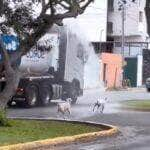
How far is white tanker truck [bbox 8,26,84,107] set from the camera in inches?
1169

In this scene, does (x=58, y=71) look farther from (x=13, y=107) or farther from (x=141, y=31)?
(x=141, y=31)

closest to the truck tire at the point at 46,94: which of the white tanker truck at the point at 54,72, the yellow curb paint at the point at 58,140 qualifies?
the white tanker truck at the point at 54,72

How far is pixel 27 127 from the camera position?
723 inches

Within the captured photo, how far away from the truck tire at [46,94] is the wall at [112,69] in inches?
1028

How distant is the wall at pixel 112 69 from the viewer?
192 feet

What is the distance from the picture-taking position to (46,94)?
30.8 m

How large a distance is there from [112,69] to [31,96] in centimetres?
3077

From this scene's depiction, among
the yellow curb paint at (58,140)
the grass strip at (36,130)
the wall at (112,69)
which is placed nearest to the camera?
the yellow curb paint at (58,140)

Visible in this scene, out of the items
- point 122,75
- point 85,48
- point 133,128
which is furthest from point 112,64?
point 133,128

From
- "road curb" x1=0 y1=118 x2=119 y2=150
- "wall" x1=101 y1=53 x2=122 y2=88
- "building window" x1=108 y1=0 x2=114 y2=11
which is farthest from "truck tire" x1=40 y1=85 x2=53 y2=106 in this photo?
"building window" x1=108 y1=0 x2=114 y2=11

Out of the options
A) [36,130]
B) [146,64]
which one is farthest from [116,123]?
[146,64]

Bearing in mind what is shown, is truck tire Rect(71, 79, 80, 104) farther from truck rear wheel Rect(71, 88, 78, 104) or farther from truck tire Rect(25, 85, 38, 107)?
truck tire Rect(25, 85, 38, 107)

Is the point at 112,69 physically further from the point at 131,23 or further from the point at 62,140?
the point at 62,140

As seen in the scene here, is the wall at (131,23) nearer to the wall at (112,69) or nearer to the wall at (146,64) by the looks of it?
the wall at (146,64)
